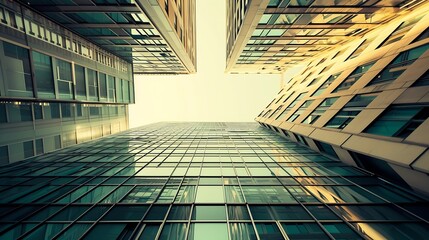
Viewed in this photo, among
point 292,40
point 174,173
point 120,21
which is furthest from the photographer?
point 292,40

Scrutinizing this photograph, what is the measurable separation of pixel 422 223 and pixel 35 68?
26295 millimetres

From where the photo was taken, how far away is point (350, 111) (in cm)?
1443

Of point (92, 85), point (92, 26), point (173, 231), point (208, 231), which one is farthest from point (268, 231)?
point (92, 85)

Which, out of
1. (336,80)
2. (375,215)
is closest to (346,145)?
(375,215)

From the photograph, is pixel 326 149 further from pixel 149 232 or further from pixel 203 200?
pixel 149 232

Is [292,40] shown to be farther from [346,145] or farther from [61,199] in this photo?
[61,199]

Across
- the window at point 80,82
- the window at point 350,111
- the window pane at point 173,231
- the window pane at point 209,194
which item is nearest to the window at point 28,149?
the window at point 80,82

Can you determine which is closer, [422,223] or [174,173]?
[422,223]

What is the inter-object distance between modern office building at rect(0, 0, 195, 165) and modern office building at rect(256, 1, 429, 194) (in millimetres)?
17371

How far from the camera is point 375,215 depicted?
838 centimetres

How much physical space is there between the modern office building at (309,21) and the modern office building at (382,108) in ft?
5.79

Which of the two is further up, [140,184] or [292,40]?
[292,40]

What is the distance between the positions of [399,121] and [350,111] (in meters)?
4.10

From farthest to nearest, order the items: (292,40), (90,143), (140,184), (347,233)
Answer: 1. (292,40)
2. (90,143)
3. (140,184)
4. (347,233)
